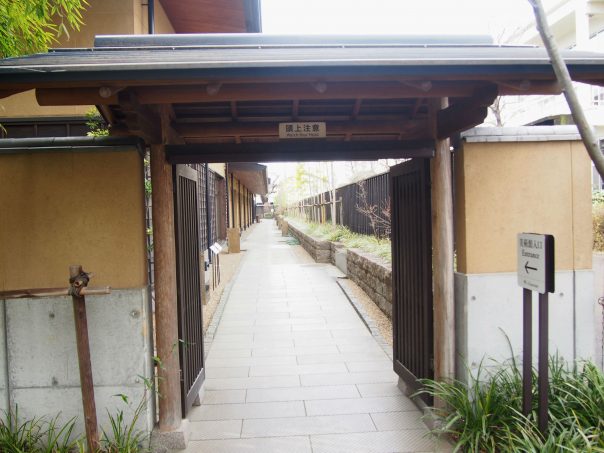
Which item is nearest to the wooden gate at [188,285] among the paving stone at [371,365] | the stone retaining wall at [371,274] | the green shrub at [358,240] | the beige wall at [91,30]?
the paving stone at [371,365]

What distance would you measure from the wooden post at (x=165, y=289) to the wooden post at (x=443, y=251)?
7.59 feet

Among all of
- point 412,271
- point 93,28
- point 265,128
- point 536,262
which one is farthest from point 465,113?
point 93,28

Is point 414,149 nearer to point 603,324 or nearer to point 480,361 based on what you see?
point 480,361

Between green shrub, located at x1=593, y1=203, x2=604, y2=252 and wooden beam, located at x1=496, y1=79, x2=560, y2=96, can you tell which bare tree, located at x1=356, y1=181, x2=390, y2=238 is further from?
wooden beam, located at x1=496, y1=79, x2=560, y2=96

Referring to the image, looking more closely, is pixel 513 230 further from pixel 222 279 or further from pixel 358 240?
pixel 222 279

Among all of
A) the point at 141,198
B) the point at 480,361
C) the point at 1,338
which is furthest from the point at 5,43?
the point at 480,361

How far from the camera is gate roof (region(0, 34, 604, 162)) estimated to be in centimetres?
→ 303

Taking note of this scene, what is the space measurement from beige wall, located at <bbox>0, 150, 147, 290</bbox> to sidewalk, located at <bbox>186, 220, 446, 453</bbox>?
181 cm

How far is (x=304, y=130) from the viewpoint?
4.66m

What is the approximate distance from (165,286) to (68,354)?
925 mm

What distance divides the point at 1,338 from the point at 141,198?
1.59 m

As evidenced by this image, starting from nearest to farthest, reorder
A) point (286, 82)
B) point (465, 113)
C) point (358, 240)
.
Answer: point (286, 82) < point (465, 113) < point (358, 240)

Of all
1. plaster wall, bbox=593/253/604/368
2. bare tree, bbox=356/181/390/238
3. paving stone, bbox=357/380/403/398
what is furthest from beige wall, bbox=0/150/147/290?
bare tree, bbox=356/181/390/238

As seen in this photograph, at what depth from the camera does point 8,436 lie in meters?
3.85
